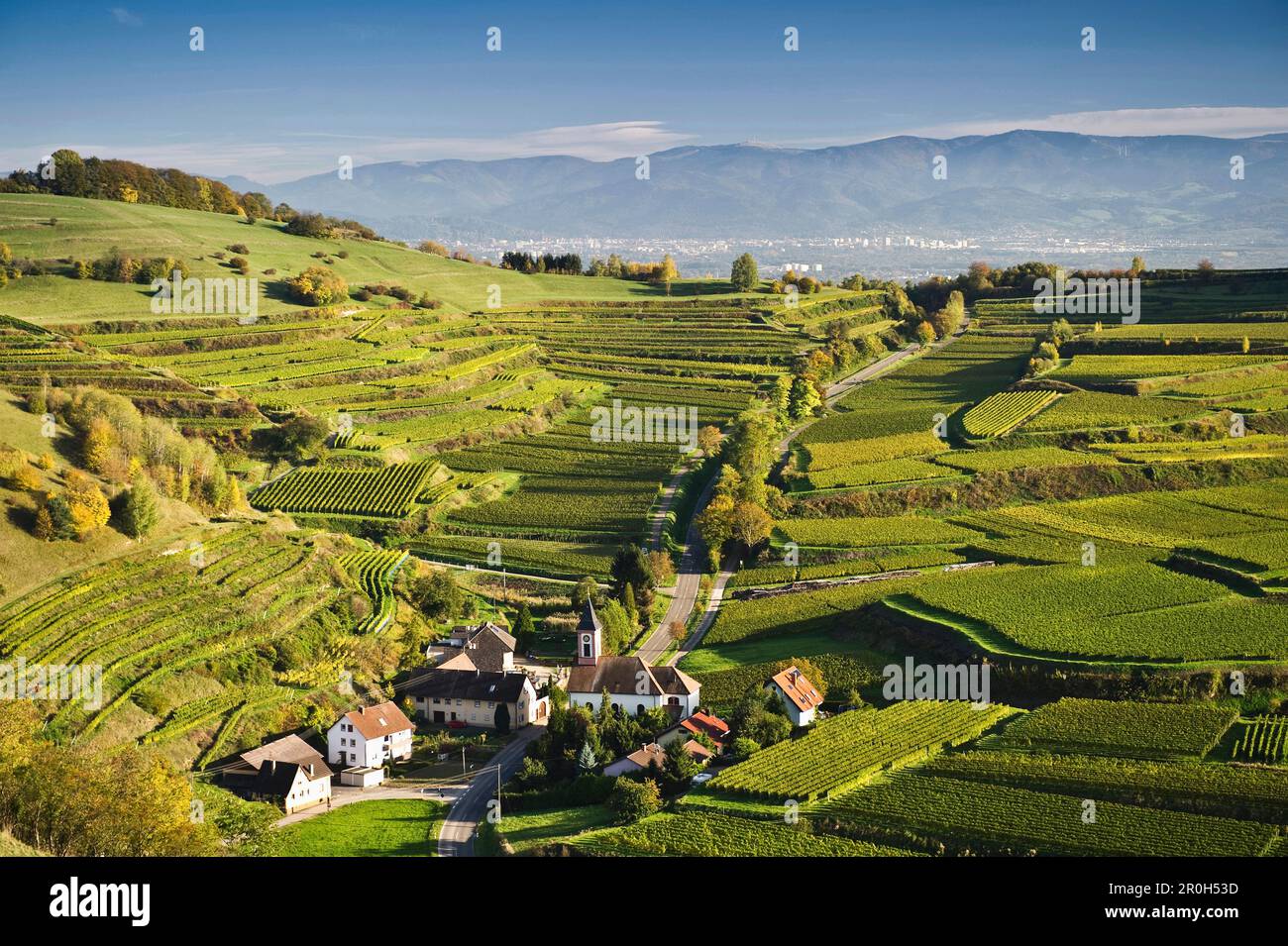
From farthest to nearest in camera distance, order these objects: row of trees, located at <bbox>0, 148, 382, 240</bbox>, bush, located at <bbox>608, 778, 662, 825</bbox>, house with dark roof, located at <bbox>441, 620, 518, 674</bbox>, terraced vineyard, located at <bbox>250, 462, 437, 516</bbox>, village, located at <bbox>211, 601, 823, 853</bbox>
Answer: row of trees, located at <bbox>0, 148, 382, 240</bbox>
terraced vineyard, located at <bbox>250, 462, 437, 516</bbox>
house with dark roof, located at <bbox>441, 620, 518, 674</bbox>
village, located at <bbox>211, 601, 823, 853</bbox>
bush, located at <bbox>608, 778, 662, 825</bbox>

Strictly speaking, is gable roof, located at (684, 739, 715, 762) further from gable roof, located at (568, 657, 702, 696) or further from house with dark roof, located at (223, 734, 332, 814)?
house with dark roof, located at (223, 734, 332, 814)

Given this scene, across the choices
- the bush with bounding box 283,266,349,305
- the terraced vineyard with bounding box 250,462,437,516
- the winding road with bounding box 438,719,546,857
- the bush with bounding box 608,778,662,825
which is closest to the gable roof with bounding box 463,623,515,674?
the winding road with bounding box 438,719,546,857

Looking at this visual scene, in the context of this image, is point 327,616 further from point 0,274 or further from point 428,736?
point 0,274

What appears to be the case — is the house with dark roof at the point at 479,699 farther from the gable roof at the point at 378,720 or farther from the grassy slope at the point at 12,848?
the grassy slope at the point at 12,848

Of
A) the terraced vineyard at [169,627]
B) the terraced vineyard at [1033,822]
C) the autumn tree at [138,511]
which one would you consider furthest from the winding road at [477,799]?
the autumn tree at [138,511]

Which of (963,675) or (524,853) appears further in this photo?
(963,675)
